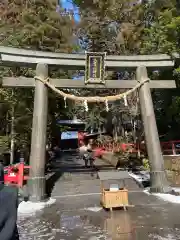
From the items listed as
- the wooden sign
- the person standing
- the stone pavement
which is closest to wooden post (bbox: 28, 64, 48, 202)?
the stone pavement

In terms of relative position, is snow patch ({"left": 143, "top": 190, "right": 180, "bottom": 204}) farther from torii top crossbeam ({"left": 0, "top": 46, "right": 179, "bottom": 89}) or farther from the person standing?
the person standing

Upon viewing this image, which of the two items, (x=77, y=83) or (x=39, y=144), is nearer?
(x=39, y=144)

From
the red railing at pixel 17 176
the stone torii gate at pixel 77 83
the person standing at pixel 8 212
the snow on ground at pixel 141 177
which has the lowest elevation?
the snow on ground at pixel 141 177

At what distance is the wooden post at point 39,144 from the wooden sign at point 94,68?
5.20 feet

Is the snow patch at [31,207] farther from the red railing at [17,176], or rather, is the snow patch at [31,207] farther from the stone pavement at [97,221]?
the red railing at [17,176]

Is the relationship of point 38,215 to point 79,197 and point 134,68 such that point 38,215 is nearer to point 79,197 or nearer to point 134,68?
point 79,197

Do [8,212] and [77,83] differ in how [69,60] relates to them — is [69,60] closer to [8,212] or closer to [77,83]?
[77,83]

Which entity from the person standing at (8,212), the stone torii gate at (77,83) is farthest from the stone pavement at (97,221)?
the person standing at (8,212)

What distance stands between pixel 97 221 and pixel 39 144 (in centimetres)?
382

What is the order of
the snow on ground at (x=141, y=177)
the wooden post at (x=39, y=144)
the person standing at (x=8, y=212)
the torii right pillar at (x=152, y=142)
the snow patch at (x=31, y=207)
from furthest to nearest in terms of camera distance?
the snow on ground at (x=141, y=177) < the torii right pillar at (x=152, y=142) < the wooden post at (x=39, y=144) < the snow patch at (x=31, y=207) < the person standing at (x=8, y=212)

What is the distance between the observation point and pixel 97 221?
750 centimetres

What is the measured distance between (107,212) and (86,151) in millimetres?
10424

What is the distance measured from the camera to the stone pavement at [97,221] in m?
6.38

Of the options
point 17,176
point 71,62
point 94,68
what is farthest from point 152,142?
point 17,176
